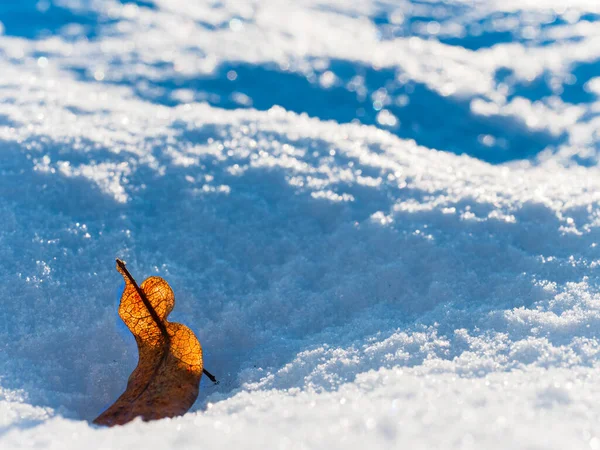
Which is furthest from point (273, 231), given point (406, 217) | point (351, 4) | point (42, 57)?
point (351, 4)

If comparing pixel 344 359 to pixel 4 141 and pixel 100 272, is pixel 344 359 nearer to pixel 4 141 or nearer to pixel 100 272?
pixel 100 272

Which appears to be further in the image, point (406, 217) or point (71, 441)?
point (406, 217)

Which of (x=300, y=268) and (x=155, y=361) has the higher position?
(x=300, y=268)

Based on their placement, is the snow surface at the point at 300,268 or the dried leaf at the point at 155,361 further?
the dried leaf at the point at 155,361

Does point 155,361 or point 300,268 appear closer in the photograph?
point 155,361

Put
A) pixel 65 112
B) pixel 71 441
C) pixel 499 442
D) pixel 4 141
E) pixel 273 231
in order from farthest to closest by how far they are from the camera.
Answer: pixel 65 112 → pixel 4 141 → pixel 273 231 → pixel 71 441 → pixel 499 442
